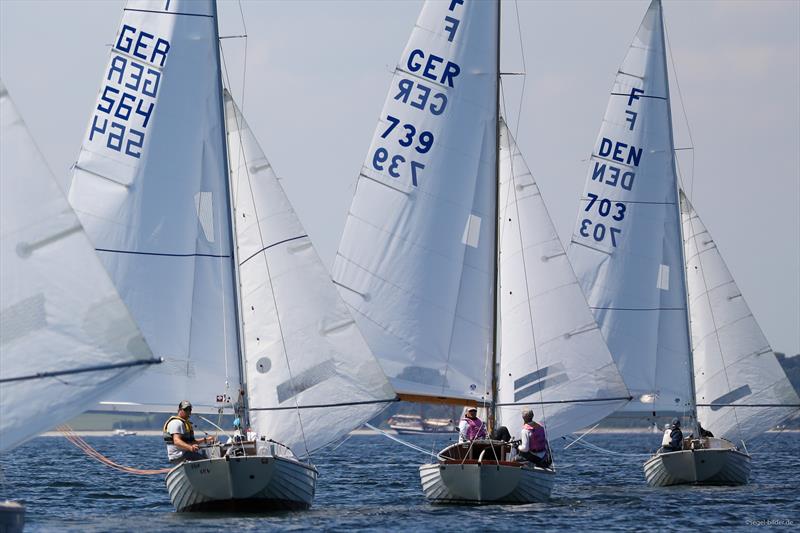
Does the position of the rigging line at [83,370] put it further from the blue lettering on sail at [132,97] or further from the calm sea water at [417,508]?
the blue lettering on sail at [132,97]

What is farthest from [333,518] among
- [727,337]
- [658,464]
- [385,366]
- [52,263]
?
[727,337]

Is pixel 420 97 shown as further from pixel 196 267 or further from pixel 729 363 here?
pixel 729 363

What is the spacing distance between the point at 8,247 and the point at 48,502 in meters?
14.4

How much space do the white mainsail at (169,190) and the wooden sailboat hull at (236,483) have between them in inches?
68.5

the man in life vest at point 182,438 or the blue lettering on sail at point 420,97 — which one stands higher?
the blue lettering on sail at point 420,97

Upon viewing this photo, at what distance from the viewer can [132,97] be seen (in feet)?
95.3

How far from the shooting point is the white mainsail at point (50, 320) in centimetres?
2081

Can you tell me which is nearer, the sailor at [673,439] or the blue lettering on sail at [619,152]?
the sailor at [673,439]

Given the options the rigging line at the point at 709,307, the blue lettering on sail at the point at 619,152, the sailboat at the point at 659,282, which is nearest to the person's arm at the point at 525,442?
the sailboat at the point at 659,282

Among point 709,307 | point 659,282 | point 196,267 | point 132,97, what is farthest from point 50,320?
point 709,307

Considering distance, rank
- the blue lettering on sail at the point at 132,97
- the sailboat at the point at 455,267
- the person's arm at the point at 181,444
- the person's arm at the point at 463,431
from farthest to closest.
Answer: the sailboat at the point at 455,267 < the person's arm at the point at 463,431 < the blue lettering on sail at the point at 132,97 < the person's arm at the point at 181,444

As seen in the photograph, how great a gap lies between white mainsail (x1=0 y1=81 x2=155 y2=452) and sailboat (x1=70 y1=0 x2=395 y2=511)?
757 cm

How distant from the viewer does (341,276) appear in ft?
107

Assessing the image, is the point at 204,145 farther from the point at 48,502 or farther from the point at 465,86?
the point at 48,502
